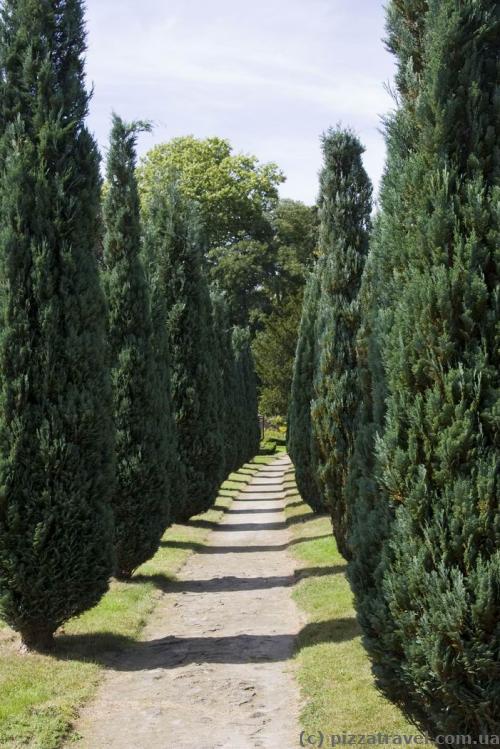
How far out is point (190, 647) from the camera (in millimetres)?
7715

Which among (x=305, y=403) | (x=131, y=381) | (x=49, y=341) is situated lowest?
(x=305, y=403)

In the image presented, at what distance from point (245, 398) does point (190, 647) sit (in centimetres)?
2977

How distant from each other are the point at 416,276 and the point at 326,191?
8381 mm

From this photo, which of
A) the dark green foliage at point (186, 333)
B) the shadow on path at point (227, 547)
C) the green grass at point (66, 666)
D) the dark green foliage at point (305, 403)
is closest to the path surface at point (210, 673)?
the green grass at point (66, 666)

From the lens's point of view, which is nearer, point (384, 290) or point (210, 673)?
point (384, 290)

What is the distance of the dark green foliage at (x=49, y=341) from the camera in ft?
23.3

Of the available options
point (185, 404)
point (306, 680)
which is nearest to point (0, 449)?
point (306, 680)

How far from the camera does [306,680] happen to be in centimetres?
637

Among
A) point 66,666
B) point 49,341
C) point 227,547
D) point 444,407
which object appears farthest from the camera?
A: point 227,547

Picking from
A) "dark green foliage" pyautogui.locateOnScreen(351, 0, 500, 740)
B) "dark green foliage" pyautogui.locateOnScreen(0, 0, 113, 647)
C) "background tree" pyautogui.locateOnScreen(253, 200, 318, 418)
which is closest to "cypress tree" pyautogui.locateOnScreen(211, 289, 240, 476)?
"background tree" pyautogui.locateOnScreen(253, 200, 318, 418)

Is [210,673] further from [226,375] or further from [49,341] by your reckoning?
[226,375]

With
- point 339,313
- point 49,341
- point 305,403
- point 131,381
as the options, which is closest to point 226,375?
point 305,403

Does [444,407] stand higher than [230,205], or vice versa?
[230,205]

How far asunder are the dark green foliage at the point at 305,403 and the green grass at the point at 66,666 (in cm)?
736
